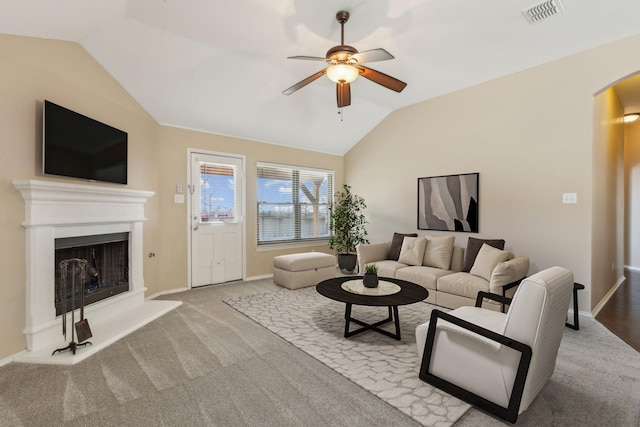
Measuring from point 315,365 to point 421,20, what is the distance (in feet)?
10.9

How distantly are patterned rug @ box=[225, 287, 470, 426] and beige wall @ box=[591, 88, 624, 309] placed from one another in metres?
2.16

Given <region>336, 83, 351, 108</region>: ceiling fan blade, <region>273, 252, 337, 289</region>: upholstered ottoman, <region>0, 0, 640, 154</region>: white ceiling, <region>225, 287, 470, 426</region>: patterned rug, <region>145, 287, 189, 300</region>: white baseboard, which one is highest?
<region>0, 0, 640, 154</region>: white ceiling

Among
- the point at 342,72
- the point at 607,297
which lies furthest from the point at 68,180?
the point at 607,297

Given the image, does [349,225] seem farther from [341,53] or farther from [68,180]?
[68,180]

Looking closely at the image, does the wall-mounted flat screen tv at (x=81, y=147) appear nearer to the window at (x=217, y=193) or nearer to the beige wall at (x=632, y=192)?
the window at (x=217, y=193)

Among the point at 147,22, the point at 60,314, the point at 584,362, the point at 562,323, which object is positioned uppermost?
the point at 147,22

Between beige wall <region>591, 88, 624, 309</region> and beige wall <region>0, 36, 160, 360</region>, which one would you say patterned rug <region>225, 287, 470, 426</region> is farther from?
beige wall <region>591, 88, 624, 309</region>

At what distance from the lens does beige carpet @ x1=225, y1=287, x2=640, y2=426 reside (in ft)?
5.91

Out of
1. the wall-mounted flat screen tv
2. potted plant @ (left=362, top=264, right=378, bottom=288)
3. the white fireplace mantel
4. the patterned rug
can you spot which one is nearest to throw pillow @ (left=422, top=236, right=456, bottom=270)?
the patterned rug

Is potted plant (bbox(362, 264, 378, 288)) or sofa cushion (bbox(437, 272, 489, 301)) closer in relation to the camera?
potted plant (bbox(362, 264, 378, 288))

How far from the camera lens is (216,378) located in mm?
2195

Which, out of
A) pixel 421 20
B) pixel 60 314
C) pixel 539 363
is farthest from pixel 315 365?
pixel 421 20

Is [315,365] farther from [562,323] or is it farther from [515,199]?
[515,199]

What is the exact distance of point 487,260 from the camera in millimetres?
3658
